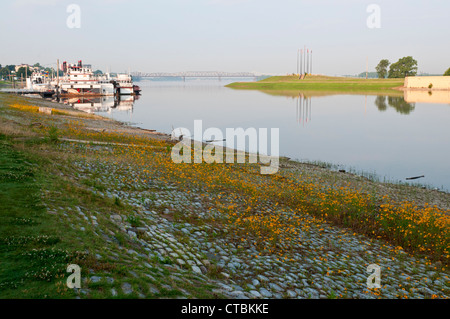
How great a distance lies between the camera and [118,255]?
8.07 m

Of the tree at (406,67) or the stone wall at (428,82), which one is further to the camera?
the tree at (406,67)

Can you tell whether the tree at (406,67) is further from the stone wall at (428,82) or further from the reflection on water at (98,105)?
the reflection on water at (98,105)

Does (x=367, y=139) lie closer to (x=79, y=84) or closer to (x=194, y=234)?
(x=194, y=234)

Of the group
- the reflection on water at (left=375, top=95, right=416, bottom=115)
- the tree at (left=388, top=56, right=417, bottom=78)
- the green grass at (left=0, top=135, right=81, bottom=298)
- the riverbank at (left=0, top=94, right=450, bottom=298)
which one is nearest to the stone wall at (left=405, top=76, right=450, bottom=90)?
the tree at (left=388, top=56, right=417, bottom=78)

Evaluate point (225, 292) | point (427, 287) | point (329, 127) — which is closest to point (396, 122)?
point (329, 127)

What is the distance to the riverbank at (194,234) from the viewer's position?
7156mm

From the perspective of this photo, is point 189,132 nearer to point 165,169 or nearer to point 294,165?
point 294,165

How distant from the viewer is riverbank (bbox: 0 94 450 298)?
7.16m

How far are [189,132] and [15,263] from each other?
137ft

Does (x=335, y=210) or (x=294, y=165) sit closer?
(x=335, y=210)

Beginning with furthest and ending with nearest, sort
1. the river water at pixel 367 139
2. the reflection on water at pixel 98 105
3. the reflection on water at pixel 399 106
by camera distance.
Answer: the reflection on water at pixel 399 106 → the reflection on water at pixel 98 105 → the river water at pixel 367 139

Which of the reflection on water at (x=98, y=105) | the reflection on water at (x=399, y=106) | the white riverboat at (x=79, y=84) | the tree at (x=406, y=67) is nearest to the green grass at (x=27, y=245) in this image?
the reflection on water at (x=98, y=105)

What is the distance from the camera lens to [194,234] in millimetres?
11211
